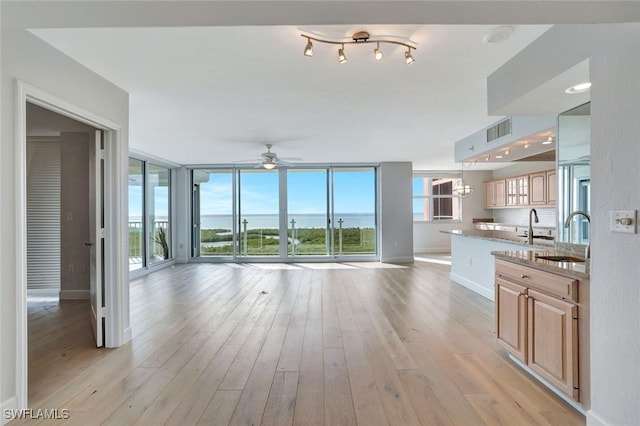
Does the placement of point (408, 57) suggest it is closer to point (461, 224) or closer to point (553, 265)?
point (553, 265)

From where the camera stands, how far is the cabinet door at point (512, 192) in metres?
8.50

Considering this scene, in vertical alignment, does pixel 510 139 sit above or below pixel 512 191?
above

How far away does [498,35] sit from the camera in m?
2.42

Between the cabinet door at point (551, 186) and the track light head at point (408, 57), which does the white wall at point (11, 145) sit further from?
the cabinet door at point (551, 186)

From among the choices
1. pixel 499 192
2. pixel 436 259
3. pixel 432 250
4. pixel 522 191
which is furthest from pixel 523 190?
pixel 432 250

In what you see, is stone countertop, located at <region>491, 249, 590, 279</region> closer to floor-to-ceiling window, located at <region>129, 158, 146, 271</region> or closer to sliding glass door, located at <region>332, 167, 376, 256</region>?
sliding glass door, located at <region>332, 167, 376, 256</region>

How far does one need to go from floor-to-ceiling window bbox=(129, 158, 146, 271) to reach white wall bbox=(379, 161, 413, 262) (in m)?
5.48

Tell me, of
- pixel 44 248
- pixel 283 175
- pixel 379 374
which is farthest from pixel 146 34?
pixel 283 175

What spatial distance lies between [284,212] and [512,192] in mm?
5923

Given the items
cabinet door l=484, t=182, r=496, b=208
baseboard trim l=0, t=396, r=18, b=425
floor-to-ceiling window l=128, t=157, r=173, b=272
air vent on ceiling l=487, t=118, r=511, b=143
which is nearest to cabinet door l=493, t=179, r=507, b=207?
cabinet door l=484, t=182, r=496, b=208

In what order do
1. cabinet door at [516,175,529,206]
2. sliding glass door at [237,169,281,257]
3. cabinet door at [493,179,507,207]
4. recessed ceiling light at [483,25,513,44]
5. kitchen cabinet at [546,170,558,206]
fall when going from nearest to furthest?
recessed ceiling light at [483,25,513,44]
kitchen cabinet at [546,170,558,206]
cabinet door at [516,175,529,206]
sliding glass door at [237,169,281,257]
cabinet door at [493,179,507,207]

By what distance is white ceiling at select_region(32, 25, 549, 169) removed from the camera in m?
2.42

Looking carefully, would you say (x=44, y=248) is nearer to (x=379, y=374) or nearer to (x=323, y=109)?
(x=323, y=109)

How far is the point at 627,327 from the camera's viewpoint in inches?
69.2
